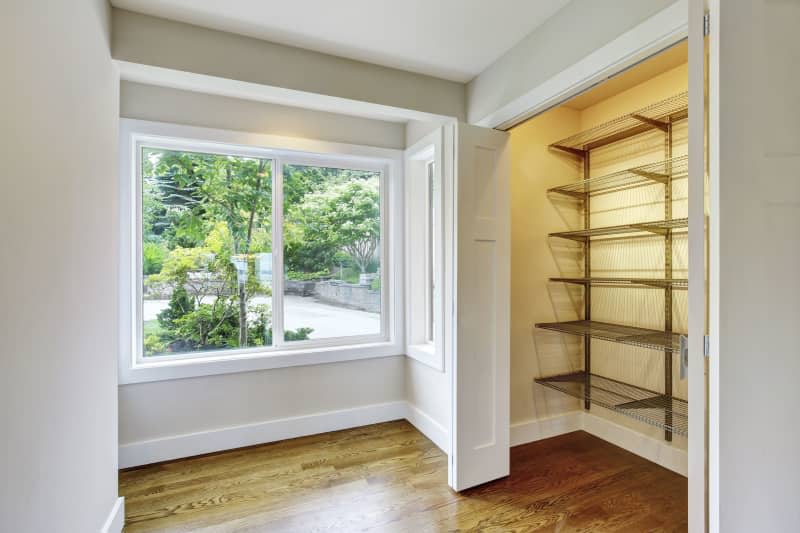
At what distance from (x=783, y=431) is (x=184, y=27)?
2731mm

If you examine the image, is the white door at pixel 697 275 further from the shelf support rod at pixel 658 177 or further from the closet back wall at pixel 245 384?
the closet back wall at pixel 245 384

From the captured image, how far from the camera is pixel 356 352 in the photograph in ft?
10.2

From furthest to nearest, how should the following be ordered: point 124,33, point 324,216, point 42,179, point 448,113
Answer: point 324,216, point 448,113, point 124,33, point 42,179

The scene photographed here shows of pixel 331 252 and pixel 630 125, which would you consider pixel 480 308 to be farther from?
pixel 630 125

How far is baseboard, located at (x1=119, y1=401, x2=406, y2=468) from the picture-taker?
2502mm

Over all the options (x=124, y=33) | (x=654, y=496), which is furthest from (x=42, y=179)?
(x=654, y=496)

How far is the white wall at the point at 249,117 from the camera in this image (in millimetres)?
2507

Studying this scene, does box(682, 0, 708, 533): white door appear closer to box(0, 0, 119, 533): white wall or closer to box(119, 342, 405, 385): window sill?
box(0, 0, 119, 533): white wall

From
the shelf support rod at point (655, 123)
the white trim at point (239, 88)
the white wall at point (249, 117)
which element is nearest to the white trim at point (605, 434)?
the shelf support rod at point (655, 123)

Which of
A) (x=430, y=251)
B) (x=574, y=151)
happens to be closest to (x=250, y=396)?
(x=430, y=251)

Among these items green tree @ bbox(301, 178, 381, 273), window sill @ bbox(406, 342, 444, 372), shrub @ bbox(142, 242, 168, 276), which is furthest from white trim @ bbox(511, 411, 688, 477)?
shrub @ bbox(142, 242, 168, 276)

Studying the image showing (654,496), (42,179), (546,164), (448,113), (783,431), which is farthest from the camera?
(546,164)

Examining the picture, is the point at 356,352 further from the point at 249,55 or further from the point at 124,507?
the point at 249,55

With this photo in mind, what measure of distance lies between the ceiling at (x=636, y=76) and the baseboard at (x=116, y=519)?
3.00 metres
